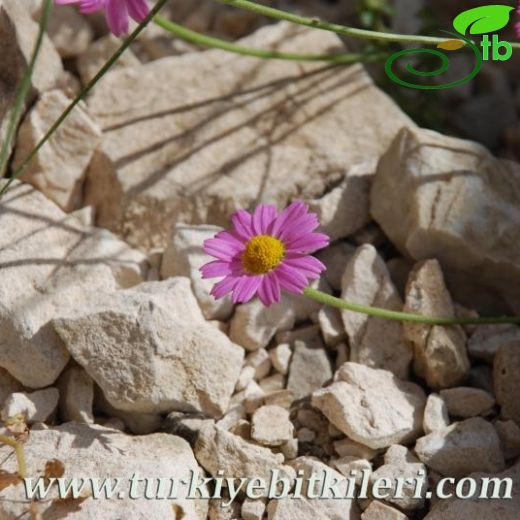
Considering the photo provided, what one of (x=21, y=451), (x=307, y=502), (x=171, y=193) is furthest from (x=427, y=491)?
(x=171, y=193)

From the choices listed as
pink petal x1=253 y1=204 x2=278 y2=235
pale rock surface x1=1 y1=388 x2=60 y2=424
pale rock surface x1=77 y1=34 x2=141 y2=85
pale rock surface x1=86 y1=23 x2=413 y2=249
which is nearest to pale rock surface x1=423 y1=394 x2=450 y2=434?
pink petal x1=253 y1=204 x2=278 y2=235

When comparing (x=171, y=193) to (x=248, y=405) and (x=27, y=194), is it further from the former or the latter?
(x=248, y=405)

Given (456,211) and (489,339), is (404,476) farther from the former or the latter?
(456,211)

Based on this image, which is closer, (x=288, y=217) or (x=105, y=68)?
(x=105, y=68)

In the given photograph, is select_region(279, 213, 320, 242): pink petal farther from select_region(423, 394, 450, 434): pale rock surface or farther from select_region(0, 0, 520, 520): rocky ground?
select_region(423, 394, 450, 434): pale rock surface

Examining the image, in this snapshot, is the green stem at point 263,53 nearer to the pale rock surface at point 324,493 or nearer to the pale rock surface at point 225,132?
the pale rock surface at point 225,132

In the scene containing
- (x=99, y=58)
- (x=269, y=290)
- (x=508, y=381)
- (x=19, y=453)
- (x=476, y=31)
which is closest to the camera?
(x=19, y=453)

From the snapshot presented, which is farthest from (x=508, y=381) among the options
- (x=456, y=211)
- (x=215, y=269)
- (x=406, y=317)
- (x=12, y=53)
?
(x=12, y=53)
